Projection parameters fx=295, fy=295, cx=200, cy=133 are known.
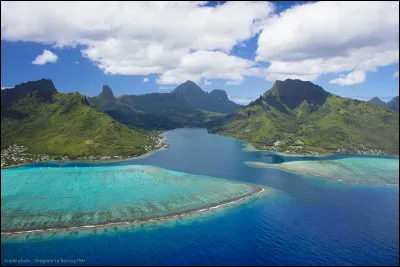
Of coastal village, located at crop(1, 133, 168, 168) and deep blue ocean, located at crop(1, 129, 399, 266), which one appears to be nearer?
deep blue ocean, located at crop(1, 129, 399, 266)

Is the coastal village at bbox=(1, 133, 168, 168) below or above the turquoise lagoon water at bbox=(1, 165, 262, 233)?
above

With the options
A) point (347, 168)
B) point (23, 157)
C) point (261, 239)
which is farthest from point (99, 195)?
point (347, 168)

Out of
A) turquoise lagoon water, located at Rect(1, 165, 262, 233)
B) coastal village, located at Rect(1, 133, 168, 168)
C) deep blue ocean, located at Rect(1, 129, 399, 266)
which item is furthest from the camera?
coastal village, located at Rect(1, 133, 168, 168)

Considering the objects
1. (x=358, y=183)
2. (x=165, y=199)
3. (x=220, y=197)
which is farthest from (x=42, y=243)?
(x=358, y=183)

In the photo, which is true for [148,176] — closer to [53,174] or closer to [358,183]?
[53,174]

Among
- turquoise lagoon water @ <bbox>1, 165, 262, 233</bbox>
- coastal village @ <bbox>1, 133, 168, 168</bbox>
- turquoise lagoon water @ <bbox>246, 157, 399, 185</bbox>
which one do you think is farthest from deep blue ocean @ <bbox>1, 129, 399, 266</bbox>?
coastal village @ <bbox>1, 133, 168, 168</bbox>

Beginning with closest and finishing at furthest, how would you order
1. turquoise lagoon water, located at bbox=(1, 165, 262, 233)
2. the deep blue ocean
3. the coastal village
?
the deep blue ocean < turquoise lagoon water, located at bbox=(1, 165, 262, 233) < the coastal village

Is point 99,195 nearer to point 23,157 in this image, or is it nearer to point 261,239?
point 261,239

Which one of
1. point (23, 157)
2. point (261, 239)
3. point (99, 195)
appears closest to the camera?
point (261, 239)

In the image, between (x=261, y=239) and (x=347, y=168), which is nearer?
(x=261, y=239)

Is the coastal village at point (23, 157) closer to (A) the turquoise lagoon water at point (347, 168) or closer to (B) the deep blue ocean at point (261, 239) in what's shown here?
(A) the turquoise lagoon water at point (347, 168)

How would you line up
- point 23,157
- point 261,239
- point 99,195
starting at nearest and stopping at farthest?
point 261,239 < point 99,195 < point 23,157

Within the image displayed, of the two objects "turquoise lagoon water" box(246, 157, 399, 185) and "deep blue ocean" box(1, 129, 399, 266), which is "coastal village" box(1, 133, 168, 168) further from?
"deep blue ocean" box(1, 129, 399, 266)
